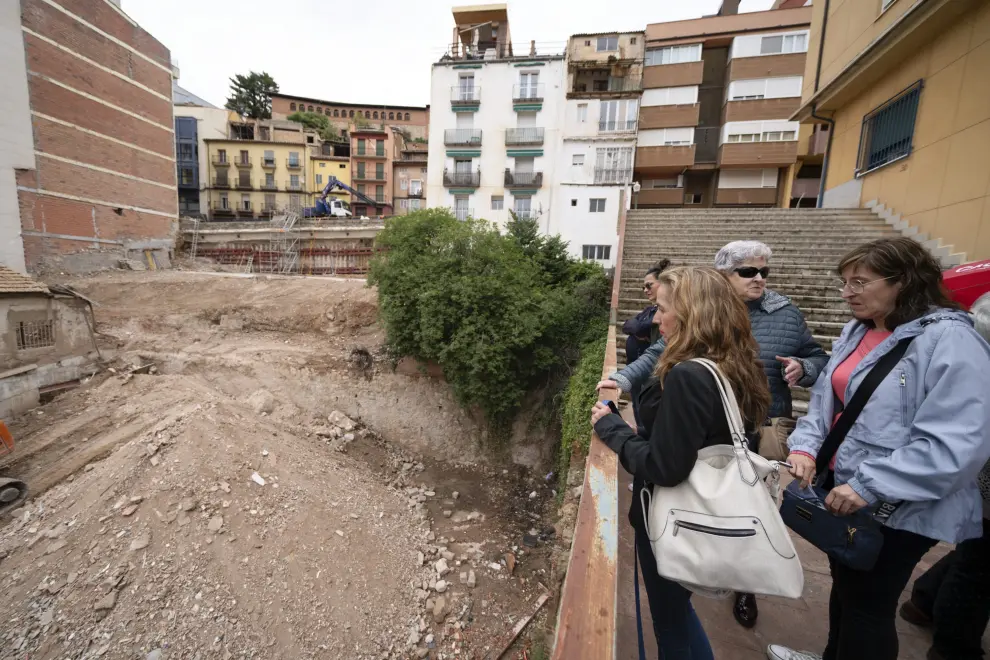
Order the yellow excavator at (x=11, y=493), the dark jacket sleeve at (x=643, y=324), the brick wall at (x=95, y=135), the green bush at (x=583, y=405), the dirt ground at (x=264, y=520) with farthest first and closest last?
the brick wall at (x=95, y=135)
the yellow excavator at (x=11, y=493)
the green bush at (x=583, y=405)
the dirt ground at (x=264, y=520)
the dark jacket sleeve at (x=643, y=324)

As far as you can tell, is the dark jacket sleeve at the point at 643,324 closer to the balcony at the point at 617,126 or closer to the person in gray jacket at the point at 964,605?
the person in gray jacket at the point at 964,605

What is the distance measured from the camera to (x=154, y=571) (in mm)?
5199

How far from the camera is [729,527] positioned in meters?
1.24

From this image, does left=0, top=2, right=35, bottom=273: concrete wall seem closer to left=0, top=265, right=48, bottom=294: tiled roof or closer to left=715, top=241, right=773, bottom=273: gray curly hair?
left=0, top=265, right=48, bottom=294: tiled roof

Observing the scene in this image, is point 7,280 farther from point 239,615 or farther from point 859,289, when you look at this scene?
point 859,289

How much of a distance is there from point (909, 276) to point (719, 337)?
2.83ft

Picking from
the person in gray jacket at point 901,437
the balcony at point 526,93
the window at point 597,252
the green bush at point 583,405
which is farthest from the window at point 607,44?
the person in gray jacket at point 901,437

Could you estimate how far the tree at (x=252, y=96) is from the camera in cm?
4147

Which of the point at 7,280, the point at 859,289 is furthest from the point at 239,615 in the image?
the point at 7,280

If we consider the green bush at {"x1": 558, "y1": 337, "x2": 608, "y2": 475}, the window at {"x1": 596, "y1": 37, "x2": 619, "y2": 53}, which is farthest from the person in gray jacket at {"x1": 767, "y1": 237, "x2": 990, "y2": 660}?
the window at {"x1": 596, "y1": 37, "x2": 619, "y2": 53}

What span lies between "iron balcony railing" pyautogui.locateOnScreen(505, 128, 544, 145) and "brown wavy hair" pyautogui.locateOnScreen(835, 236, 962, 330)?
20888 mm

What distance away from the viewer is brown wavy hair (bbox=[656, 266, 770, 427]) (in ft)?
4.47

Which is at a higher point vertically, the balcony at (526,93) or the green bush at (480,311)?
the balcony at (526,93)

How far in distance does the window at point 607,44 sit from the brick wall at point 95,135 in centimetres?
2449
